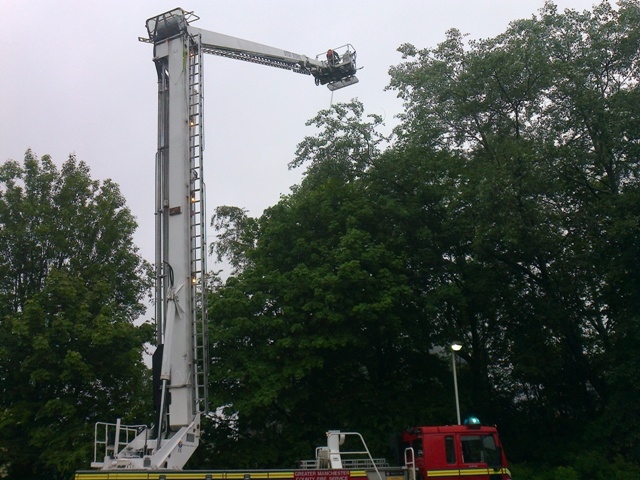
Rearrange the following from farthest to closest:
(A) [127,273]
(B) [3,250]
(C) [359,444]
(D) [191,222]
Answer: (A) [127,273] < (B) [3,250] < (C) [359,444] < (D) [191,222]

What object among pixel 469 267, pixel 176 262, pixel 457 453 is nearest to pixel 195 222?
pixel 176 262

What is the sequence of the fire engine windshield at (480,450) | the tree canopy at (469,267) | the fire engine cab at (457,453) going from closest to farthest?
the fire engine cab at (457,453), the fire engine windshield at (480,450), the tree canopy at (469,267)

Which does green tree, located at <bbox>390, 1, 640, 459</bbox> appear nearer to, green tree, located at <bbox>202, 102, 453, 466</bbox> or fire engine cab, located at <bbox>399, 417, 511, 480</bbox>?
green tree, located at <bbox>202, 102, 453, 466</bbox>

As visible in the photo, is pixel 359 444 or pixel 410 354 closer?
pixel 359 444

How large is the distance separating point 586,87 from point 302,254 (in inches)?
526

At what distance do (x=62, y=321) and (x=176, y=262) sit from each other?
489 inches

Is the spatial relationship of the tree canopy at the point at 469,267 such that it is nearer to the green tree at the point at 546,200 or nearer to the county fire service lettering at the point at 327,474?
the green tree at the point at 546,200

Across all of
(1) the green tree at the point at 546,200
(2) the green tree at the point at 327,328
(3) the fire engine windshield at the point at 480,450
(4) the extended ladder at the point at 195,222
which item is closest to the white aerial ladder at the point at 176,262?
(4) the extended ladder at the point at 195,222

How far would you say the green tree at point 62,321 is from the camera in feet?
84.9

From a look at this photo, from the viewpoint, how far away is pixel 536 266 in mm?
28250

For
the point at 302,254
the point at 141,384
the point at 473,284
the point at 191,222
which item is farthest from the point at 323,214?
the point at 191,222

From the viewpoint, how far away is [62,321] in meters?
26.3

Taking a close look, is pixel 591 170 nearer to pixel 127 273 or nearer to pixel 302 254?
pixel 302 254

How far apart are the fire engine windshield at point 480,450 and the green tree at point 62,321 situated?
1457 centimetres
